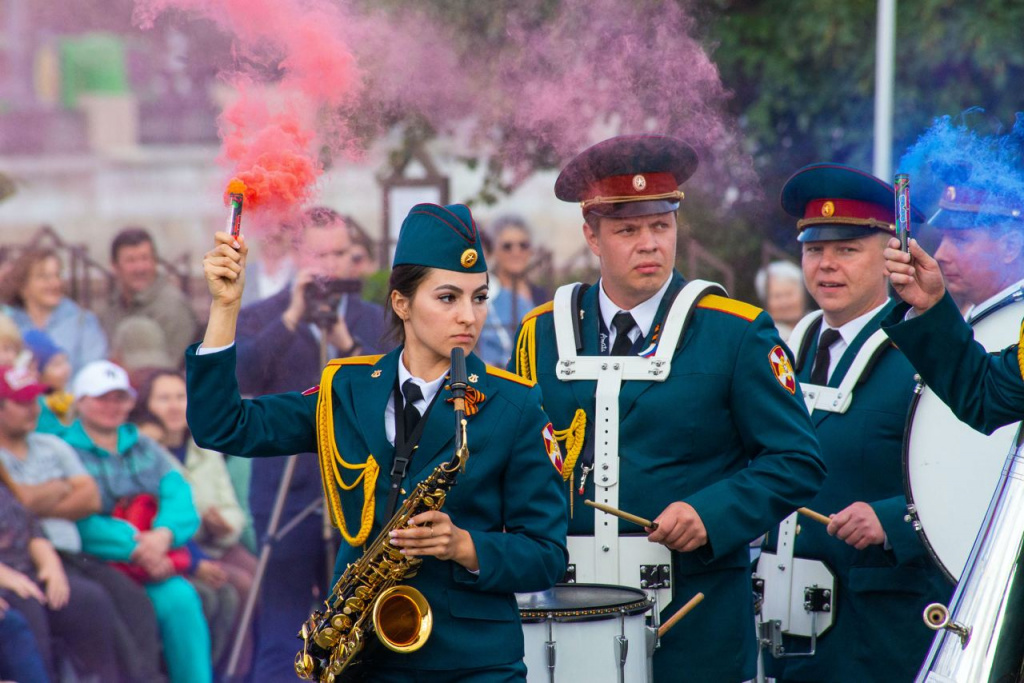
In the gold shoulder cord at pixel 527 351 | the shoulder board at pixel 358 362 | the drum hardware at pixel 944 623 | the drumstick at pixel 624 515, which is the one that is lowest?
the drum hardware at pixel 944 623

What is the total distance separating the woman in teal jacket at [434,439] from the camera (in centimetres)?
368

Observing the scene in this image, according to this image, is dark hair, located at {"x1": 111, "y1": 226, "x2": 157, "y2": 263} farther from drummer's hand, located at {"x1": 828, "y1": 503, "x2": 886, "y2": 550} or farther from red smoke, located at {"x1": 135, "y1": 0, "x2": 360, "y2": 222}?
drummer's hand, located at {"x1": 828, "y1": 503, "x2": 886, "y2": 550}

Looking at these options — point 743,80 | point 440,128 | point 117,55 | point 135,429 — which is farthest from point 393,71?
point 743,80

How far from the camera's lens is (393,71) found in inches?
243

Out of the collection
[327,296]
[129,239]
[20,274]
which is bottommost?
[327,296]

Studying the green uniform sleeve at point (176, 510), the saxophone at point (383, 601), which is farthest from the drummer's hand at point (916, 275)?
the green uniform sleeve at point (176, 510)

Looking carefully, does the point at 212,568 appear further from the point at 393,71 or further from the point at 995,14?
the point at 995,14

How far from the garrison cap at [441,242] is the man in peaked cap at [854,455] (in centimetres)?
178

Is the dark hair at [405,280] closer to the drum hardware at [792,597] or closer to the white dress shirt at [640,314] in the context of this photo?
the white dress shirt at [640,314]

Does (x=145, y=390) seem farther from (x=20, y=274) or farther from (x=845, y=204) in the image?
(x=845, y=204)

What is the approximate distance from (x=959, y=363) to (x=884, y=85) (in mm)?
5824

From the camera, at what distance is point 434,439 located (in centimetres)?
378

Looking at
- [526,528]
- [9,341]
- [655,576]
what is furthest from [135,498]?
[526,528]

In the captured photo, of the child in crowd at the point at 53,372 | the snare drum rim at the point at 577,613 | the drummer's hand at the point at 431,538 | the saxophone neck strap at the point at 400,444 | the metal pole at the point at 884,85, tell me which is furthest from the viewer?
the metal pole at the point at 884,85
